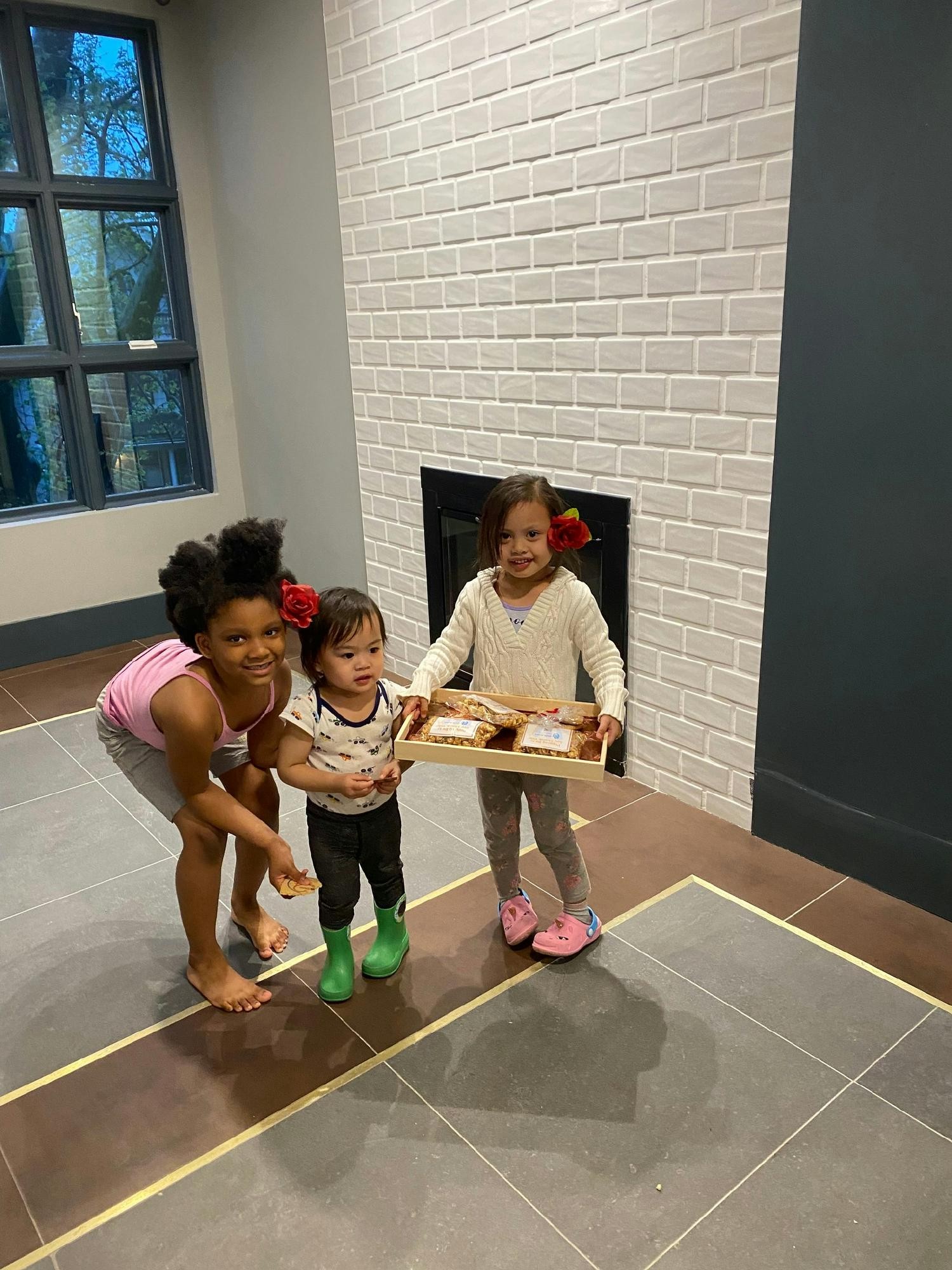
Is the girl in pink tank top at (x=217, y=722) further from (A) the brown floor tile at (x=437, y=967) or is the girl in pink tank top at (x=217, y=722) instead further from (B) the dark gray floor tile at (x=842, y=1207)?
(B) the dark gray floor tile at (x=842, y=1207)

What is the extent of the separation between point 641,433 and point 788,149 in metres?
0.72

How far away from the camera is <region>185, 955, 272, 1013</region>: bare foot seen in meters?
1.86

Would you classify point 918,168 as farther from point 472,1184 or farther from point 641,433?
point 472,1184

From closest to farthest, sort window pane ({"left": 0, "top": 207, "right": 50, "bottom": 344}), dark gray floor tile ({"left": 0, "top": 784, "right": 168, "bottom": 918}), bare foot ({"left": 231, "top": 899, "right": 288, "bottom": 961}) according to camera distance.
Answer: bare foot ({"left": 231, "top": 899, "right": 288, "bottom": 961}), dark gray floor tile ({"left": 0, "top": 784, "right": 168, "bottom": 918}), window pane ({"left": 0, "top": 207, "right": 50, "bottom": 344})

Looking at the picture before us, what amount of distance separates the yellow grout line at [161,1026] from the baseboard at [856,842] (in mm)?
808

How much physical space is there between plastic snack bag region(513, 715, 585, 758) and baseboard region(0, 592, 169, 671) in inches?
106

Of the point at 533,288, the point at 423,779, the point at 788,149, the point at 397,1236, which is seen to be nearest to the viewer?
the point at 397,1236

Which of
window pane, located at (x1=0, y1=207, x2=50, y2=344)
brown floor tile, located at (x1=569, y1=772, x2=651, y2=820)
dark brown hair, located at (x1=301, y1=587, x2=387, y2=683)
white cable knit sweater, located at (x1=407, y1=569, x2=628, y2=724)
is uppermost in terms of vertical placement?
window pane, located at (x1=0, y1=207, x2=50, y2=344)

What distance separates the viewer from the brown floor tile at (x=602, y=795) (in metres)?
2.57

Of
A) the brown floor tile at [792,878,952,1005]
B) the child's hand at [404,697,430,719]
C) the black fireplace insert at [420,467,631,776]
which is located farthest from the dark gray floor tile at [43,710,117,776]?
the brown floor tile at [792,878,952,1005]

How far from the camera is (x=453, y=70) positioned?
270 centimetres

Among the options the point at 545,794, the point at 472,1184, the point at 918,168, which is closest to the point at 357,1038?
the point at 472,1184

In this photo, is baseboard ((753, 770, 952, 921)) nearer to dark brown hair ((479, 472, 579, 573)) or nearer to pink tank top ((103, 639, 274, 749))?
dark brown hair ((479, 472, 579, 573))

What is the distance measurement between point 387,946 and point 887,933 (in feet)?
3.53
